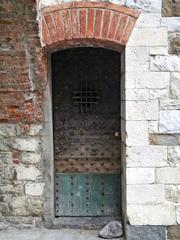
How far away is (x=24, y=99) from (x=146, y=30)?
146cm

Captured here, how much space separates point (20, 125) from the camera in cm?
423

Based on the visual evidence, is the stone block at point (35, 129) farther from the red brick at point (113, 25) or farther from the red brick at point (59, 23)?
the red brick at point (113, 25)

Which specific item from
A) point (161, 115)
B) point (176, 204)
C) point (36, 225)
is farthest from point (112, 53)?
point (36, 225)

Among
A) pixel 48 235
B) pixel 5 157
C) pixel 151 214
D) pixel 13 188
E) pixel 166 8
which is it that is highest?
pixel 166 8

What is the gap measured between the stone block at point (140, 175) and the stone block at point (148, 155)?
0.05 meters

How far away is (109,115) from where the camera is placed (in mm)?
4594

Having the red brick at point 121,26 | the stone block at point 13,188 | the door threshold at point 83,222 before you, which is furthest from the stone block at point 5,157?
the red brick at point 121,26

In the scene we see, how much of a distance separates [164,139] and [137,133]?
0.29 metres

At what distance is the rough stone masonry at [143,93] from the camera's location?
3.89 meters

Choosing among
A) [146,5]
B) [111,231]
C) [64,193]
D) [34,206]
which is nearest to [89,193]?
[64,193]

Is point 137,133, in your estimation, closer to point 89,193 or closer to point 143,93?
point 143,93

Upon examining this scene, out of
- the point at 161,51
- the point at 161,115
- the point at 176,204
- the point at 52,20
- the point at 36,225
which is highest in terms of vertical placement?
the point at 52,20

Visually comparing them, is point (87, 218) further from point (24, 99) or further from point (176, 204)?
point (24, 99)

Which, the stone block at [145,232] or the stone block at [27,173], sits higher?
the stone block at [27,173]
